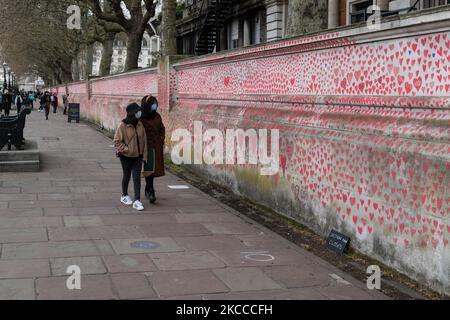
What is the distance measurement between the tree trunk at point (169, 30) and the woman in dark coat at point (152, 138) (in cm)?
941

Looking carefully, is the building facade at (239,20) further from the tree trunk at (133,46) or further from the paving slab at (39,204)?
the paving slab at (39,204)

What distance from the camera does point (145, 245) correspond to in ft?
20.5

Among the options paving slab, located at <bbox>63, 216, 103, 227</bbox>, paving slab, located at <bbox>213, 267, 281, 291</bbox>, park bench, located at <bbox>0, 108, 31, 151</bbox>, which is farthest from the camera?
park bench, located at <bbox>0, 108, 31, 151</bbox>

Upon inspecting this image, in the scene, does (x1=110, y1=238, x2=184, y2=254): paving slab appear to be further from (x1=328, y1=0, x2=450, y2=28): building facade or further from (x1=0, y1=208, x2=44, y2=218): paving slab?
(x1=328, y1=0, x2=450, y2=28): building facade

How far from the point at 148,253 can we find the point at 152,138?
3.17 metres

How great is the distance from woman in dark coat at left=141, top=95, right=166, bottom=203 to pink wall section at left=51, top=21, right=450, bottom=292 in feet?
4.58

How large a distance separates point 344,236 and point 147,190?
369 centimetres

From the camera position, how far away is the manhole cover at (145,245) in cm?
616

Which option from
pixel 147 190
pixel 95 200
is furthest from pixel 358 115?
pixel 95 200

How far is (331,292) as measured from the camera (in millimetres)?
4875

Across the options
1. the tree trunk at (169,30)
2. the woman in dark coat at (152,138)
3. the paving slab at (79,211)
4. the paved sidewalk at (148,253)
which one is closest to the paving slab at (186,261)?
the paved sidewalk at (148,253)

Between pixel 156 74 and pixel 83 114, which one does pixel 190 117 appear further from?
pixel 83 114

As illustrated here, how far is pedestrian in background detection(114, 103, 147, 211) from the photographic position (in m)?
8.23

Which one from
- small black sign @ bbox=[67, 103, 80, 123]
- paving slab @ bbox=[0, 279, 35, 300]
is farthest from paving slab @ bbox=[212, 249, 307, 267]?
small black sign @ bbox=[67, 103, 80, 123]
